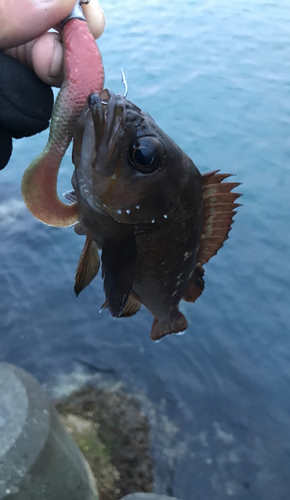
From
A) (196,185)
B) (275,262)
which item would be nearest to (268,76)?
(275,262)

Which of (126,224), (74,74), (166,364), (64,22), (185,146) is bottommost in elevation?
(166,364)

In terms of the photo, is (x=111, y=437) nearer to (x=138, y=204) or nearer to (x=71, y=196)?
(x=71, y=196)

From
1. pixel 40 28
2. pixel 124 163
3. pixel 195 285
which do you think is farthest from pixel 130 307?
pixel 40 28

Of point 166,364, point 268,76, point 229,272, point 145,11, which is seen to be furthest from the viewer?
point 145,11

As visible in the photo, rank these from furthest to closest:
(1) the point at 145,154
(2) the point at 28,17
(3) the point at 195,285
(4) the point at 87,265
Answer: (3) the point at 195,285
(4) the point at 87,265
(1) the point at 145,154
(2) the point at 28,17

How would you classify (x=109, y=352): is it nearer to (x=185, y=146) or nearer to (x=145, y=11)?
(x=185, y=146)

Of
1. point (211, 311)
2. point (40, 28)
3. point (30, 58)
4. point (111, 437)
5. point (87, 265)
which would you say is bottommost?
point (211, 311)

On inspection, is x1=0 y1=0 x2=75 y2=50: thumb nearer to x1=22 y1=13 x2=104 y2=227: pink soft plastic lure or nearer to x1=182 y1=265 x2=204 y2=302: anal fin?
x1=22 y1=13 x2=104 y2=227: pink soft plastic lure
